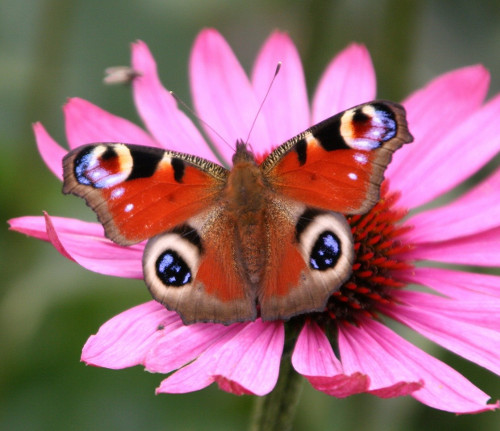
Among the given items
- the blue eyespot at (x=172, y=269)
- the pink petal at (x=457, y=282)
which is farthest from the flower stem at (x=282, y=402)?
the pink petal at (x=457, y=282)

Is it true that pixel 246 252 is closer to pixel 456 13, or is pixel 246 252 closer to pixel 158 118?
pixel 158 118

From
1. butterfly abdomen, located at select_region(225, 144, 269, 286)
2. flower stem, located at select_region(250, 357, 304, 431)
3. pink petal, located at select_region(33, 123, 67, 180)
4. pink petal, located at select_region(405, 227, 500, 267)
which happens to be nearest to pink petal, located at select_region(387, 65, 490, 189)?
pink petal, located at select_region(405, 227, 500, 267)

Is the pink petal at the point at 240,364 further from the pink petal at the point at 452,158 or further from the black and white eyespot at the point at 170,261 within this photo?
the pink petal at the point at 452,158

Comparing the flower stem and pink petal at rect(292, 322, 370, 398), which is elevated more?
pink petal at rect(292, 322, 370, 398)

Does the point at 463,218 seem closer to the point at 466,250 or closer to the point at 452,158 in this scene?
the point at 466,250

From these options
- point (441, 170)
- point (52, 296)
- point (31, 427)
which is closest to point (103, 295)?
point (52, 296)

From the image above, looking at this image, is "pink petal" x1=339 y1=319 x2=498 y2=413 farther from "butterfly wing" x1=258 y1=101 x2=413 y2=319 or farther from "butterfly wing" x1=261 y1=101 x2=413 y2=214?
"butterfly wing" x1=261 y1=101 x2=413 y2=214
